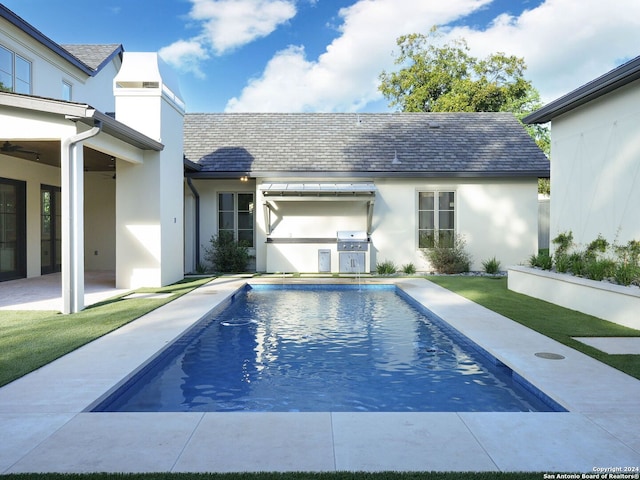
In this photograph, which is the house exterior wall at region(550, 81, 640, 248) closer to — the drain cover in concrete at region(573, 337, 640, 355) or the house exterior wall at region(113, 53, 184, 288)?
the drain cover in concrete at region(573, 337, 640, 355)

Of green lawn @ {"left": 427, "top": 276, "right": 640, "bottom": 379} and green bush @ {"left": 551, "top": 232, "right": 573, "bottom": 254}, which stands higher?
green bush @ {"left": 551, "top": 232, "right": 573, "bottom": 254}

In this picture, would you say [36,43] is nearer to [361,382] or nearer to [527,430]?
[361,382]

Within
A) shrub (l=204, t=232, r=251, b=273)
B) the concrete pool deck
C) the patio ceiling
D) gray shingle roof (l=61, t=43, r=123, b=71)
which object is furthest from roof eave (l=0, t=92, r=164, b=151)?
gray shingle roof (l=61, t=43, r=123, b=71)

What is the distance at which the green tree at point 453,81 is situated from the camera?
30922 mm

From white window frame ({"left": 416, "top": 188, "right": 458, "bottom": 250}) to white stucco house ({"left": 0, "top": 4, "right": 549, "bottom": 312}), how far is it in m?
0.04

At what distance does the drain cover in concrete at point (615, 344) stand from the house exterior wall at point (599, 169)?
8.70ft

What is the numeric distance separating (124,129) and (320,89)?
2584 cm

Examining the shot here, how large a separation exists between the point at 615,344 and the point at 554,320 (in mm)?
1594

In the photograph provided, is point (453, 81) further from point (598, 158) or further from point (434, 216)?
point (598, 158)

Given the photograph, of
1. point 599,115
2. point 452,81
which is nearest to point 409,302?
point 599,115

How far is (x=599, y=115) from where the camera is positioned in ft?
31.1

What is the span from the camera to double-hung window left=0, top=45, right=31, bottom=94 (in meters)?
12.5

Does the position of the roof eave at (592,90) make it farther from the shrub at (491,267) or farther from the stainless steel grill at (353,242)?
the stainless steel grill at (353,242)

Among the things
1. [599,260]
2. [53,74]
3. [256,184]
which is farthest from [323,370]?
[53,74]
